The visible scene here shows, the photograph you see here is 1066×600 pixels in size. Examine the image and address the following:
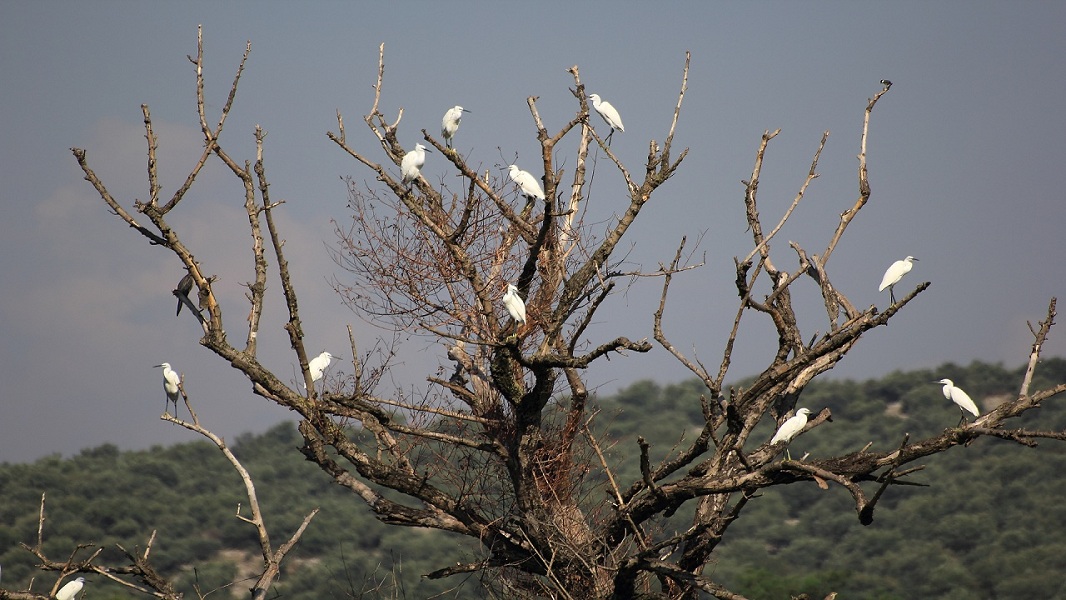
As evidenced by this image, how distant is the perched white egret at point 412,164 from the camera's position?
21.7 ft

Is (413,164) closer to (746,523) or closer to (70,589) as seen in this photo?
(70,589)

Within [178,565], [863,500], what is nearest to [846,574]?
[178,565]

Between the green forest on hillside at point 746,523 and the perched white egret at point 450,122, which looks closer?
the perched white egret at point 450,122

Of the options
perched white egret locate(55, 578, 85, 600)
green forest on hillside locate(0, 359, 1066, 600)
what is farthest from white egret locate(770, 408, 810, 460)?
green forest on hillside locate(0, 359, 1066, 600)

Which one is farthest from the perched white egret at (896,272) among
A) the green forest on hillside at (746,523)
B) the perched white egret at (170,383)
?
the green forest on hillside at (746,523)

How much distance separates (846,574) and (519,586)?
15771mm

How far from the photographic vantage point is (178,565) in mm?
23766

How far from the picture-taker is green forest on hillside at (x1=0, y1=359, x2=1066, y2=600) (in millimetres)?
21516

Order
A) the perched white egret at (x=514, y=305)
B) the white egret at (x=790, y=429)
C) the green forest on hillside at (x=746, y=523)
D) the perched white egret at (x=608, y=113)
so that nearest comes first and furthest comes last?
1. the perched white egret at (x=514, y=305)
2. the white egret at (x=790, y=429)
3. the perched white egret at (x=608, y=113)
4. the green forest on hillside at (x=746, y=523)

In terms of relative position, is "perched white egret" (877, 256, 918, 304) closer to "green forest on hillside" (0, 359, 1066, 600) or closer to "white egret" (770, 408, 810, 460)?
"white egret" (770, 408, 810, 460)

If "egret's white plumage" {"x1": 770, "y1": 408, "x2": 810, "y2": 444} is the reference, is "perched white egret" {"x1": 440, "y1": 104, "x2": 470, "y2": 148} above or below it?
above

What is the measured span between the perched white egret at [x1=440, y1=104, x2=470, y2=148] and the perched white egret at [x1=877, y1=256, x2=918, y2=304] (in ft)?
12.8

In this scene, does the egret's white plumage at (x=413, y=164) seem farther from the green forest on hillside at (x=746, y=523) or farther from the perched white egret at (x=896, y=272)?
the green forest on hillside at (x=746, y=523)

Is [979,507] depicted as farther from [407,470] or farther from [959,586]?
[407,470]
